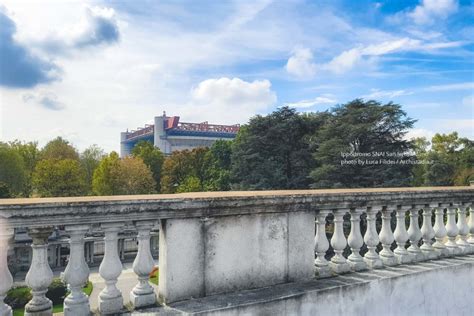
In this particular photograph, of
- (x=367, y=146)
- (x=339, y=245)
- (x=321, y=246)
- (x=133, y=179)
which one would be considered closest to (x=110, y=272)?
(x=321, y=246)

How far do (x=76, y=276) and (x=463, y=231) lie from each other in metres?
4.06

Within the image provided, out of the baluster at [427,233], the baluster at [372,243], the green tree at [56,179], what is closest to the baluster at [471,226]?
the baluster at [427,233]

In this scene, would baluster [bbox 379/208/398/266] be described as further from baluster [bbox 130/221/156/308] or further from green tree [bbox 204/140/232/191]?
green tree [bbox 204/140/232/191]

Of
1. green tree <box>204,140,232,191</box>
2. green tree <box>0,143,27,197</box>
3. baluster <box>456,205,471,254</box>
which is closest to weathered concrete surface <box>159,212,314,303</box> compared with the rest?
baluster <box>456,205,471,254</box>

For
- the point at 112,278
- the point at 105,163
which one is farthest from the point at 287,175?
the point at 112,278

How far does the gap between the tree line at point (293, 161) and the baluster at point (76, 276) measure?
2037 cm

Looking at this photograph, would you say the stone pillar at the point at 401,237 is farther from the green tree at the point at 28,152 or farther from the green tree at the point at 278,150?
the green tree at the point at 28,152

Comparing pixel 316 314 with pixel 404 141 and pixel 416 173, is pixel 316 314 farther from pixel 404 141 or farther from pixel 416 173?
pixel 416 173

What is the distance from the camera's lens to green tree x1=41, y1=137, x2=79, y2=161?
51.1m

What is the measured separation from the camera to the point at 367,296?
3303 mm

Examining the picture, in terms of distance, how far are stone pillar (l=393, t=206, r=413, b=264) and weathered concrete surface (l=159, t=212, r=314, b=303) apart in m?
1.10

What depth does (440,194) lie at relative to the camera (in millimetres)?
4070

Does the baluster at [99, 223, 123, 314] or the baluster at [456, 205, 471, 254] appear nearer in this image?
the baluster at [99, 223, 123, 314]

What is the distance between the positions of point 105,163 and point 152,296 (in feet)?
147
